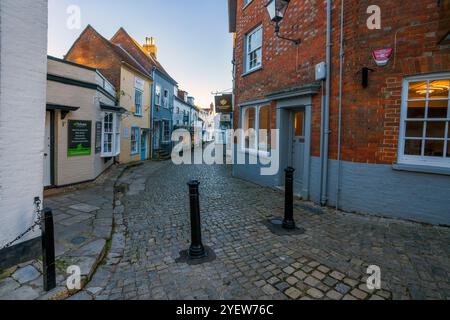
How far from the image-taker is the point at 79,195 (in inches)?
271

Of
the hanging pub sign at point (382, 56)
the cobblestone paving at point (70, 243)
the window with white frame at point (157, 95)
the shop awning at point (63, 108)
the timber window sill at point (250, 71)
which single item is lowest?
the cobblestone paving at point (70, 243)

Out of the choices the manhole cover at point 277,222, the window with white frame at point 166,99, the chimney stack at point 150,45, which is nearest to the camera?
the manhole cover at point 277,222

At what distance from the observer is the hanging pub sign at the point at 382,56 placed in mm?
4949

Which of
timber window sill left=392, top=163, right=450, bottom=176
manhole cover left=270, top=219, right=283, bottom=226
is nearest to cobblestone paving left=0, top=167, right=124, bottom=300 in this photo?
manhole cover left=270, top=219, right=283, bottom=226

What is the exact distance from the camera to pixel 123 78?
44.1ft

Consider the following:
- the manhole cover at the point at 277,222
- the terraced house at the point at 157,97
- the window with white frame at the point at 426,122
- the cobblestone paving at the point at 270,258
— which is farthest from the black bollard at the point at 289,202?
the terraced house at the point at 157,97

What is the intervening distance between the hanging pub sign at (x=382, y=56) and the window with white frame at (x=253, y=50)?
15.2 feet

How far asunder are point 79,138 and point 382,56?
8.63 meters

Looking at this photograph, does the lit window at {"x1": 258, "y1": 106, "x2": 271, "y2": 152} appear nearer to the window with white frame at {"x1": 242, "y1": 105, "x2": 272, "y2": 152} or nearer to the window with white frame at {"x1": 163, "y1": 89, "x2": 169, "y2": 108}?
the window with white frame at {"x1": 242, "y1": 105, "x2": 272, "y2": 152}

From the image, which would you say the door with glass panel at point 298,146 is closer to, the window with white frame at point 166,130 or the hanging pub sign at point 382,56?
the hanging pub sign at point 382,56

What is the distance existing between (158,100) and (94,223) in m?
15.5

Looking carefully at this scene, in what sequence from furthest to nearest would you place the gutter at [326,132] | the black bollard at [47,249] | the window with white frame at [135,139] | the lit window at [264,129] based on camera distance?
the window with white frame at [135,139]
the lit window at [264,129]
the gutter at [326,132]
the black bollard at [47,249]

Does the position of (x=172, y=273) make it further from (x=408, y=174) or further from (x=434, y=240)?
(x=408, y=174)

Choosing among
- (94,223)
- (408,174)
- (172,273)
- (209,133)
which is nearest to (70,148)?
(94,223)
